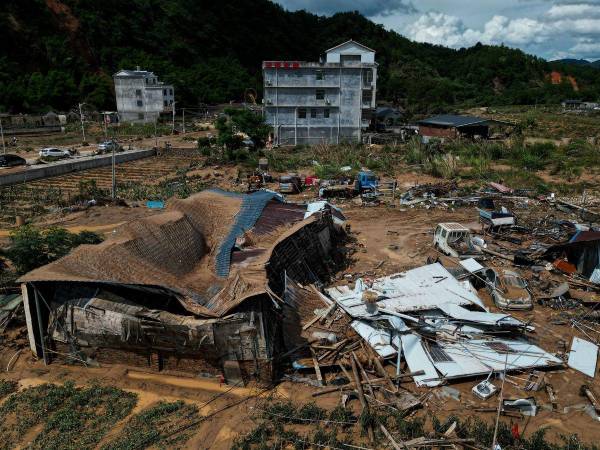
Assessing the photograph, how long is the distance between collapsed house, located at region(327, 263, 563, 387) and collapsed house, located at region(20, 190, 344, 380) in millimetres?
2200

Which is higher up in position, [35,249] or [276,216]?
[276,216]

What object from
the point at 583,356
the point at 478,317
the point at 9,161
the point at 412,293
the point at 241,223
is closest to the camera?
the point at 583,356

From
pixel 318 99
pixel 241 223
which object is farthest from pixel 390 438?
pixel 318 99

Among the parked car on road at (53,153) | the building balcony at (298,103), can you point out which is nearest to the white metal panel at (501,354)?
the building balcony at (298,103)

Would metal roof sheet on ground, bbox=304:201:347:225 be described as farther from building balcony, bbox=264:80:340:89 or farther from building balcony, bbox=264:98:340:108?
building balcony, bbox=264:80:340:89

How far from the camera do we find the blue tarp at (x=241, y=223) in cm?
1190

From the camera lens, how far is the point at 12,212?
21453 millimetres

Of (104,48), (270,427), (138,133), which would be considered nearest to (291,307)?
(270,427)

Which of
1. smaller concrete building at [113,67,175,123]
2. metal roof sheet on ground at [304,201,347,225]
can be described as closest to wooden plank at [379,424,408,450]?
metal roof sheet on ground at [304,201,347,225]

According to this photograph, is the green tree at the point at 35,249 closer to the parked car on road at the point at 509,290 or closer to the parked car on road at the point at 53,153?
the parked car on road at the point at 509,290

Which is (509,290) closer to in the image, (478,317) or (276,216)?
(478,317)

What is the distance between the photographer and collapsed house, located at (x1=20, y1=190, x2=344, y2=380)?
907 centimetres

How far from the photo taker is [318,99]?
39156 millimetres

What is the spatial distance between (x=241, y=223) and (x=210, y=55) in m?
87.2
